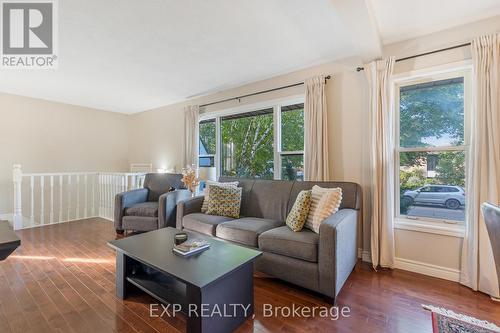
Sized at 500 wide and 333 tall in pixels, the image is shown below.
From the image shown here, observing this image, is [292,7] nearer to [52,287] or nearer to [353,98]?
[353,98]

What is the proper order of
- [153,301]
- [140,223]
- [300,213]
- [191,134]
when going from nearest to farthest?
1. [153,301]
2. [300,213]
3. [140,223]
4. [191,134]

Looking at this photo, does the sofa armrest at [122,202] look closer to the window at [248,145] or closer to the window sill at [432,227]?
the window at [248,145]

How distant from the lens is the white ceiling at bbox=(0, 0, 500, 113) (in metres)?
1.96

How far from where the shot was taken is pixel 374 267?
247 centimetres

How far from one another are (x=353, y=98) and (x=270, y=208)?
5.41 ft

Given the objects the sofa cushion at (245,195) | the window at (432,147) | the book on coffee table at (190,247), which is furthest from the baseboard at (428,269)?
the book on coffee table at (190,247)

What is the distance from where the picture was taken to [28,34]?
7.88ft

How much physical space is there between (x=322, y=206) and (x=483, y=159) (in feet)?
4.62

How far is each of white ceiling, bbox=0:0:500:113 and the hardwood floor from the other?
225 cm

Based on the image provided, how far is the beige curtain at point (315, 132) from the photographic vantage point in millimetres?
2910

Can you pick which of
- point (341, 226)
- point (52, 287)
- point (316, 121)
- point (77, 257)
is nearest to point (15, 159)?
point (77, 257)

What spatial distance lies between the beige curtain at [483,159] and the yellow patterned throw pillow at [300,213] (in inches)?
56.0

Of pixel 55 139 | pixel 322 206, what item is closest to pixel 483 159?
pixel 322 206

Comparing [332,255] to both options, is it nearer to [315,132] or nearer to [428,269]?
[428,269]
